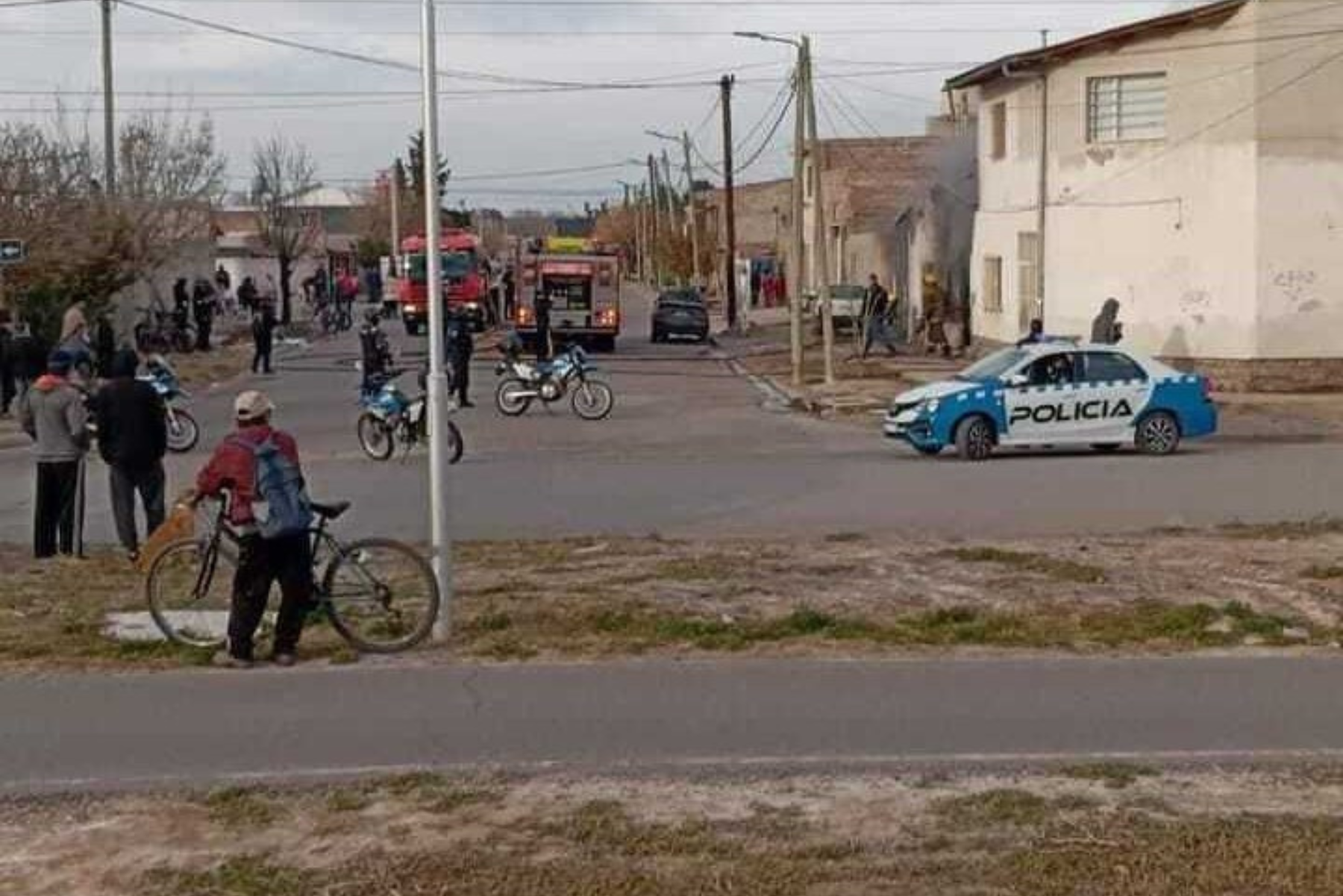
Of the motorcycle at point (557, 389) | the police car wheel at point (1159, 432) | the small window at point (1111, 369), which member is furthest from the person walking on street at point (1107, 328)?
the police car wheel at point (1159, 432)

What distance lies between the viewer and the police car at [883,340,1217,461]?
23.8 m

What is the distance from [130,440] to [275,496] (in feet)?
16.9

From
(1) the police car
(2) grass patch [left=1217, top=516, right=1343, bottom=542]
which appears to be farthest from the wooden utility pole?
(2) grass patch [left=1217, top=516, right=1343, bottom=542]

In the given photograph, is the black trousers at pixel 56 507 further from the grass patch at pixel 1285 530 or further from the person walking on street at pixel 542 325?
the person walking on street at pixel 542 325

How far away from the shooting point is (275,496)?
33.6 ft

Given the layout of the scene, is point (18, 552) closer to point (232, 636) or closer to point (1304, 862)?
point (232, 636)

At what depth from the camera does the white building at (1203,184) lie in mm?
33469

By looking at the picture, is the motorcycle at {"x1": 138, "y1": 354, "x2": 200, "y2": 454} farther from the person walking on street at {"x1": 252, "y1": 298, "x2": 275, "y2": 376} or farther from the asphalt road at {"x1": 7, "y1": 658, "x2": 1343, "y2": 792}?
the person walking on street at {"x1": 252, "y1": 298, "x2": 275, "y2": 376}

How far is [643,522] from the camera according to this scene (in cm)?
1761

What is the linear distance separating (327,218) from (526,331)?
9182cm

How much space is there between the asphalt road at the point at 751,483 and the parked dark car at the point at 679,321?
3000cm

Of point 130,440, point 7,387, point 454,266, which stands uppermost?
point 454,266

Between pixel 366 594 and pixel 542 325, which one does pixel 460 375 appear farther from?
pixel 366 594

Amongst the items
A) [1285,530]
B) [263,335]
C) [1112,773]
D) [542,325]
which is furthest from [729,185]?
[1112,773]
